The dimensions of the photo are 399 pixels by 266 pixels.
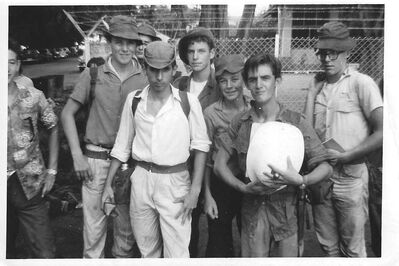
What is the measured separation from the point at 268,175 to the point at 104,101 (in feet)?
1.91

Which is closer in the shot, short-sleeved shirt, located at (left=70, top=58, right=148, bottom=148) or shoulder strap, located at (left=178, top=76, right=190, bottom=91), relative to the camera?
short-sleeved shirt, located at (left=70, top=58, right=148, bottom=148)

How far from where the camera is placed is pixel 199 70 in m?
1.47

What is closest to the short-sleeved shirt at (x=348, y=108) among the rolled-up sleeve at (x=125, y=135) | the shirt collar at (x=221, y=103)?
the shirt collar at (x=221, y=103)

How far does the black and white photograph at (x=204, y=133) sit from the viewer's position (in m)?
1.23

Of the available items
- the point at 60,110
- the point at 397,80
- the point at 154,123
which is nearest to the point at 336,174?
the point at 397,80

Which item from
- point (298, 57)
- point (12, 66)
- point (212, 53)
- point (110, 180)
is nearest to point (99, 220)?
point (110, 180)

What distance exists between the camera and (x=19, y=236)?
5.10 ft

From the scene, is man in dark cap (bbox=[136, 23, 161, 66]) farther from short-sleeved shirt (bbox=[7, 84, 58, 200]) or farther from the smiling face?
the smiling face

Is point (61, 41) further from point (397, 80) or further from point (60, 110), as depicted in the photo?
point (397, 80)

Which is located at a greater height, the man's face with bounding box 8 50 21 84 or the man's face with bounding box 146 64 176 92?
the man's face with bounding box 8 50 21 84

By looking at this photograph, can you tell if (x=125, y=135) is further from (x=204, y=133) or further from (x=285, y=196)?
(x=285, y=196)

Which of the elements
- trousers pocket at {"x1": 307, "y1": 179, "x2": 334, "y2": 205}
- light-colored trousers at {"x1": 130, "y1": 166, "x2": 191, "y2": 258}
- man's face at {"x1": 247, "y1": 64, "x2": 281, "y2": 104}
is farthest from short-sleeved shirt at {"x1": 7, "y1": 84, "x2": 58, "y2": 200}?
trousers pocket at {"x1": 307, "y1": 179, "x2": 334, "y2": 205}

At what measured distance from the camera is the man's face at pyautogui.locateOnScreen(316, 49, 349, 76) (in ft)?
4.42

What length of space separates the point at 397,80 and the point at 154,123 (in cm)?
82
